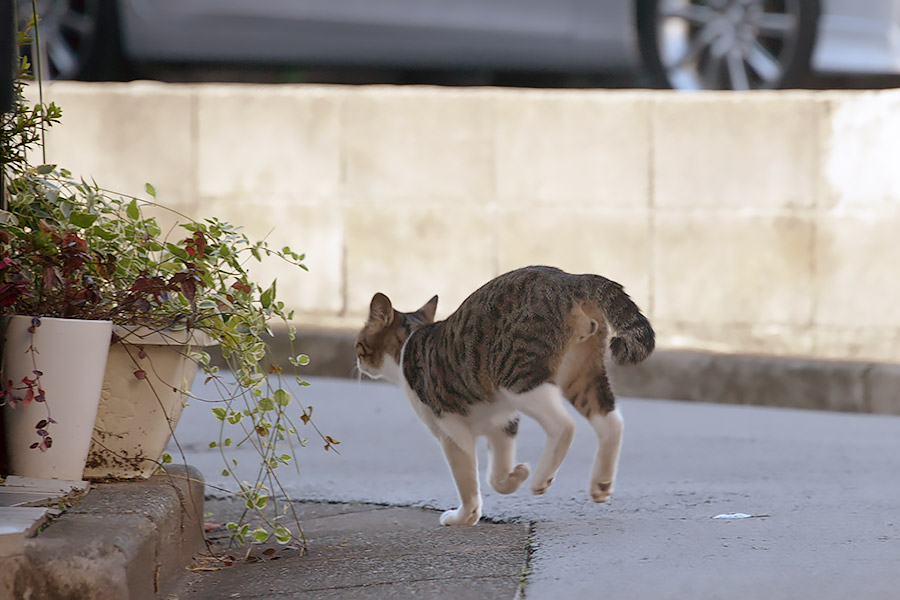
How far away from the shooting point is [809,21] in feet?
20.4

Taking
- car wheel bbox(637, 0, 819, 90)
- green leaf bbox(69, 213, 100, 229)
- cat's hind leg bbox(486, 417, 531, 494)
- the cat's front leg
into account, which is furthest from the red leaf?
car wheel bbox(637, 0, 819, 90)

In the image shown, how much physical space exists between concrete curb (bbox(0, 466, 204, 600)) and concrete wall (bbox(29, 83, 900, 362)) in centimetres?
311

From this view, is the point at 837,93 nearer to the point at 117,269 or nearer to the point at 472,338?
the point at 472,338

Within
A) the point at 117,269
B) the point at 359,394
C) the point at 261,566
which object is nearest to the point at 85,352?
the point at 117,269

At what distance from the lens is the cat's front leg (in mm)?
3348

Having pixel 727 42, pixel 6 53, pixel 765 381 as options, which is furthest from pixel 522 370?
pixel 727 42

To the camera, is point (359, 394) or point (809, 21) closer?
point (359, 394)

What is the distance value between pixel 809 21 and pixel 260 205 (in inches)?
115

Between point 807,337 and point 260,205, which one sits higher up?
point 260,205

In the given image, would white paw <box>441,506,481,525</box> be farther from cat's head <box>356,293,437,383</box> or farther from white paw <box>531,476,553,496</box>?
cat's head <box>356,293,437,383</box>

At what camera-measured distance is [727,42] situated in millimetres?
6293

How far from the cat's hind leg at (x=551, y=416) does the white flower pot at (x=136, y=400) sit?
0.83 m

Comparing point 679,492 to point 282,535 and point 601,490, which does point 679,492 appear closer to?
point 601,490

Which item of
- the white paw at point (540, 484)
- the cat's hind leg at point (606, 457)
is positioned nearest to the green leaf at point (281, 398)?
the white paw at point (540, 484)
